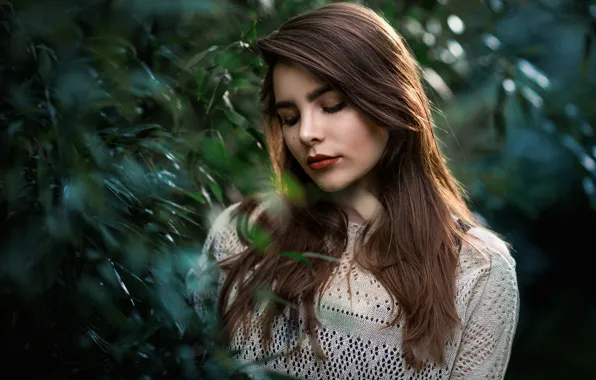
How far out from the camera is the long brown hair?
1600mm

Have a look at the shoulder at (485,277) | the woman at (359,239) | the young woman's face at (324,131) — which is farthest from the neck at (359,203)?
the shoulder at (485,277)

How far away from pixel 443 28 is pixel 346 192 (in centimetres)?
71

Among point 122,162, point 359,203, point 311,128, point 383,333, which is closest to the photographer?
point 122,162

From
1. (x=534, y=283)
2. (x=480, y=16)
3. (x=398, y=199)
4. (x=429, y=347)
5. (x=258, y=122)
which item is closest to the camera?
(x=429, y=347)

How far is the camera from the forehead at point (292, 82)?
1.58 m

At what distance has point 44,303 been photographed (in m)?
1.00

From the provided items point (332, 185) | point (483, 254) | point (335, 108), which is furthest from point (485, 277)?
point (335, 108)

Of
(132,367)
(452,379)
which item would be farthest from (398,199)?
(132,367)

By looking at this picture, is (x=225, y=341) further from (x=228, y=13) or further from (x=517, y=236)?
(x=517, y=236)

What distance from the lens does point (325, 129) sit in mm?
1602

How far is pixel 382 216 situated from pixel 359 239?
7 cm

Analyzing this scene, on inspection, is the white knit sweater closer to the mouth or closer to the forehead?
the mouth

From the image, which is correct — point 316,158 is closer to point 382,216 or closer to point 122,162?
point 382,216

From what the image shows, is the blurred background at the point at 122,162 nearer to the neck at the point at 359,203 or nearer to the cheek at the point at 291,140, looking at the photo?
the cheek at the point at 291,140
